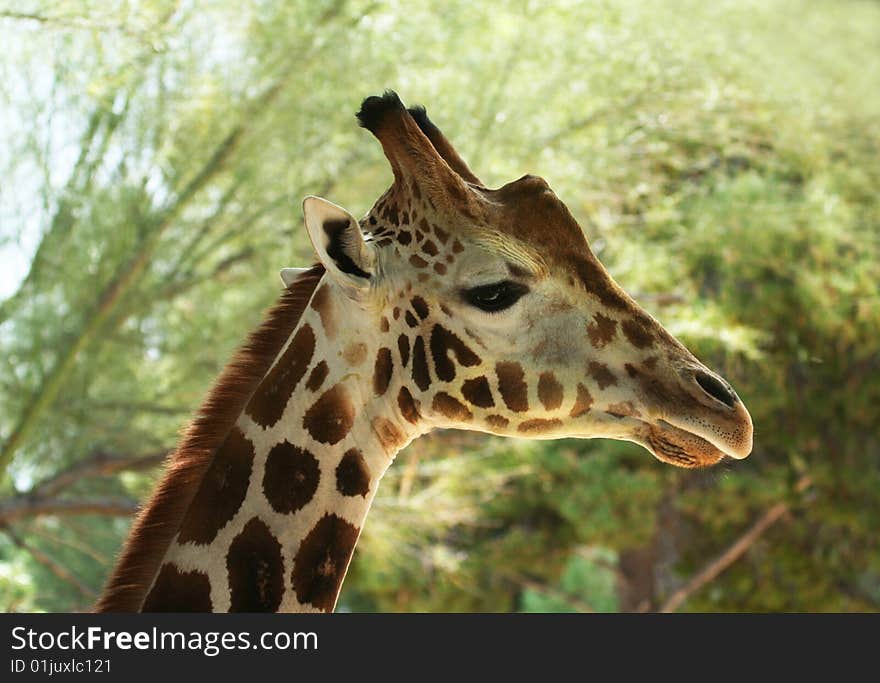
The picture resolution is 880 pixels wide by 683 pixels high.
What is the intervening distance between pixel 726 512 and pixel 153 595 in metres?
7.86

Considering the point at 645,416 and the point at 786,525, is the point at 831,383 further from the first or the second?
the point at 645,416

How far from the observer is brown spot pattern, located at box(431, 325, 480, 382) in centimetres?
183

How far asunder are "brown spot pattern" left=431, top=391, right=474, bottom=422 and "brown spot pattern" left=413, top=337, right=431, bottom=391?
0.10 ft

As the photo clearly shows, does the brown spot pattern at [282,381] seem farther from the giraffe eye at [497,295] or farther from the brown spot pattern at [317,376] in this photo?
the giraffe eye at [497,295]

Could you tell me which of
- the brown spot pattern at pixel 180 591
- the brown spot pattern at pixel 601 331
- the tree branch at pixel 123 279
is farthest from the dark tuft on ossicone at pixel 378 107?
the tree branch at pixel 123 279

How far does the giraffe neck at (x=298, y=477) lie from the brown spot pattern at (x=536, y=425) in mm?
186

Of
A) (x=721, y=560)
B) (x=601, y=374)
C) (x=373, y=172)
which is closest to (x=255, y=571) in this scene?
(x=601, y=374)

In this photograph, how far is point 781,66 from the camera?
4121mm

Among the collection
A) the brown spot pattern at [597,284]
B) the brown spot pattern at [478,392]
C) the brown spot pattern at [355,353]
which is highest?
the brown spot pattern at [597,284]

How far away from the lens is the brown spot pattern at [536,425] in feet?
6.03

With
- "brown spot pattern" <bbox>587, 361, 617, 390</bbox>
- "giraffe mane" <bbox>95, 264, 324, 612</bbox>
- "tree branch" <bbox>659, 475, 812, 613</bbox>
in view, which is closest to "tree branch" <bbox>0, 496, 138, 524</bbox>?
"giraffe mane" <bbox>95, 264, 324, 612</bbox>

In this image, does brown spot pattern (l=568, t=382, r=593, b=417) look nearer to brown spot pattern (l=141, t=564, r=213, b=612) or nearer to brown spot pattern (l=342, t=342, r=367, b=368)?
brown spot pattern (l=342, t=342, r=367, b=368)

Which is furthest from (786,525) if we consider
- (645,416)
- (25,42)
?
(645,416)

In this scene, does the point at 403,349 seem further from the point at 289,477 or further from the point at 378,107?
the point at 378,107
